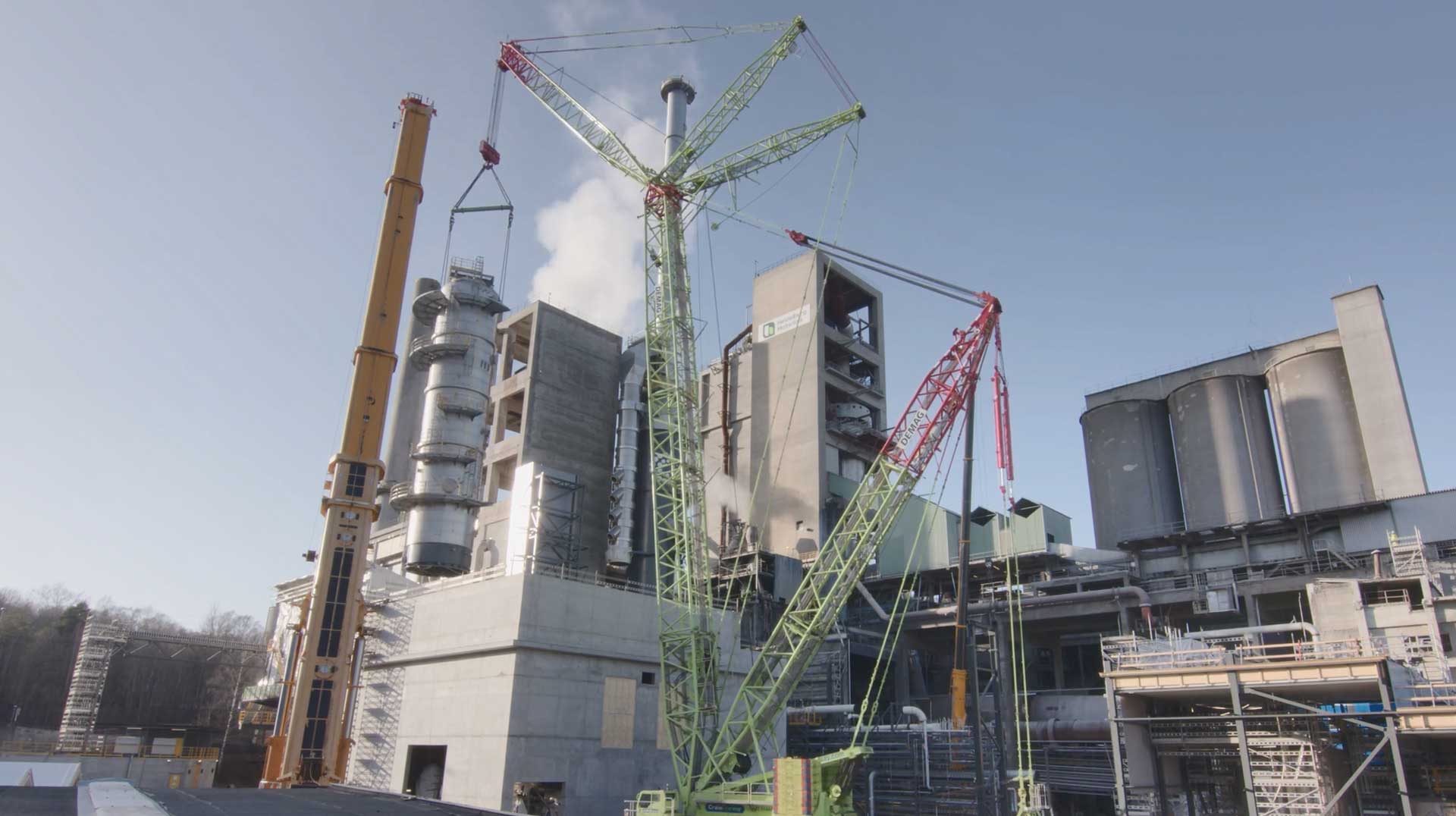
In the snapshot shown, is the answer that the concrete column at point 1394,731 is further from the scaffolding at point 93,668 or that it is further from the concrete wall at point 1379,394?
the scaffolding at point 93,668

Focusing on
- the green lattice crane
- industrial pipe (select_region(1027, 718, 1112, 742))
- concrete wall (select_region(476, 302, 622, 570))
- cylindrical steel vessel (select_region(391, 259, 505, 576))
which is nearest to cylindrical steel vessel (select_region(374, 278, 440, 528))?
concrete wall (select_region(476, 302, 622, 570))

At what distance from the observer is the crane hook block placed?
58031 millimetres

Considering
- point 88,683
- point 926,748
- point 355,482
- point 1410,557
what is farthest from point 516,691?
point 88,683

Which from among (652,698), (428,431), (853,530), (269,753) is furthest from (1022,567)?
(269,753)

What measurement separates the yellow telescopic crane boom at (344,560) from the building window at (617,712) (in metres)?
10.6

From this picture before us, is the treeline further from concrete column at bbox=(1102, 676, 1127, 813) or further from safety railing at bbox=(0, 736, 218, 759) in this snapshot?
concrete column at bbox=(1102, 676, 1127, 813)

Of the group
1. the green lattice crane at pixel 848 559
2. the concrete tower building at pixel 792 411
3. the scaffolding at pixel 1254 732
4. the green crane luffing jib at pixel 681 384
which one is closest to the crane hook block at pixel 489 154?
the green crane luffing jib at pixel 681 384

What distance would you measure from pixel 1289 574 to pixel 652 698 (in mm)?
36590

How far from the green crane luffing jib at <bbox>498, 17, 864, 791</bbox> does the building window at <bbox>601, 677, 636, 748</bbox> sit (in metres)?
2.71

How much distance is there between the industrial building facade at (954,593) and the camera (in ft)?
93.2

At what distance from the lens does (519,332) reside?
6706 centimetres

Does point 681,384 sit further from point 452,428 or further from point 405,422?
point 405,422

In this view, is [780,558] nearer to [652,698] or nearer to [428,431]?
[652,698]

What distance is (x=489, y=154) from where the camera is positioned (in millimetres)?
58188
